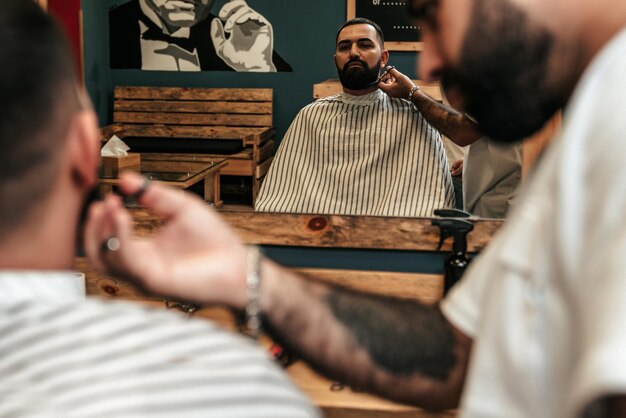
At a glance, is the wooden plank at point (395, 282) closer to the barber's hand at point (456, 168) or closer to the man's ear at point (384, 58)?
the barber's hand at point (456, 168)

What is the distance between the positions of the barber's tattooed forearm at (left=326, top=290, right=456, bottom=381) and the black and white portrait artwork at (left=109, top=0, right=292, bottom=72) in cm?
146

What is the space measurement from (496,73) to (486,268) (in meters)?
0.33

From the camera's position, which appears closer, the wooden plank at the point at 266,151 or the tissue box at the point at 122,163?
the tissue box at the point at 122,163

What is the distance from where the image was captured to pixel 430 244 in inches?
87.5

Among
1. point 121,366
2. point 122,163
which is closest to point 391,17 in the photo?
point 122,163

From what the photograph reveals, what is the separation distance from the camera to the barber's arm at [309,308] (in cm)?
106

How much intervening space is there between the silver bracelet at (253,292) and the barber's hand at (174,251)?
0.01 m

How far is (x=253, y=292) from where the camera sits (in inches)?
44.2

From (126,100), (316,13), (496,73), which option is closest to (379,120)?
(316,13)

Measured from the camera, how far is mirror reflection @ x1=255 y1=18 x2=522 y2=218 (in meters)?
2.24

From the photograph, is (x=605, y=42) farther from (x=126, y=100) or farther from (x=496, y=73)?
(x=126, y=100)

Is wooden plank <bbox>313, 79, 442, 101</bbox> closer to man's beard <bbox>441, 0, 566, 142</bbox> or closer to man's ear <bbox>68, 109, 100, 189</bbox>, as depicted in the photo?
man's beard <bbox>441, 0, 566, 142</bbox>

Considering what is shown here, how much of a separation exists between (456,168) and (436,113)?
0.21 meters

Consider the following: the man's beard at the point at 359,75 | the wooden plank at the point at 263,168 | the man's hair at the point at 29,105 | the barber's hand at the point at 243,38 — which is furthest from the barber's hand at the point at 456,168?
the man's hair at the point at 29,105
